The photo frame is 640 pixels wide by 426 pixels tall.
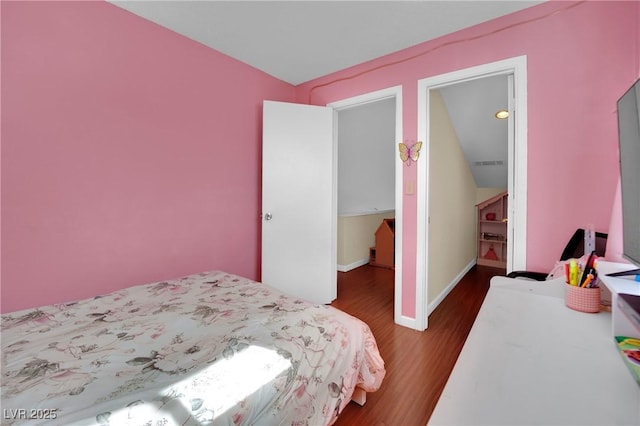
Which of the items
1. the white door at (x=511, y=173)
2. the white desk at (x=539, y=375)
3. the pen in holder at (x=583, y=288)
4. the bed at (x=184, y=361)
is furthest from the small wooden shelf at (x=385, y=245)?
the white desk at (x=539, y=375)

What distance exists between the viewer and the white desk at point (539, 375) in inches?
18.6

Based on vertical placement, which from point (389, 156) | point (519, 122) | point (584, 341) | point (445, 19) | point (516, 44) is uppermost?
point (445, 19)

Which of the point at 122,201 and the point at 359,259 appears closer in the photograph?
the point at 122,201

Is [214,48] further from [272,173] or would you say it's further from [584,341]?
[584,341]

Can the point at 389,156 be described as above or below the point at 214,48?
below

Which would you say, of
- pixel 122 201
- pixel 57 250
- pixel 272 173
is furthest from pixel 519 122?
pixel 57 250

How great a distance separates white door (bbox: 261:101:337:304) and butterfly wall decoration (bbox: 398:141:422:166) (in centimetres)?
79

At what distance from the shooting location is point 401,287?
2365 millimetres

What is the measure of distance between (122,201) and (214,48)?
1.48 metres

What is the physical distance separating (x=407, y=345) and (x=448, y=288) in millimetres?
1338

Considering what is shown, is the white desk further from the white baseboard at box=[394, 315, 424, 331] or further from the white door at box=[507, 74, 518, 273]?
the white baseboard at box=[394, 315, 424, 331]

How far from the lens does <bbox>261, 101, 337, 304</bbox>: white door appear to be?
Result: 8.50 ft

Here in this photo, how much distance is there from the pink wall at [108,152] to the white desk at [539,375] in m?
2.06

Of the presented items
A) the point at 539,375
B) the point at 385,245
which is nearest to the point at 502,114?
the point at 385,245
